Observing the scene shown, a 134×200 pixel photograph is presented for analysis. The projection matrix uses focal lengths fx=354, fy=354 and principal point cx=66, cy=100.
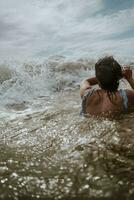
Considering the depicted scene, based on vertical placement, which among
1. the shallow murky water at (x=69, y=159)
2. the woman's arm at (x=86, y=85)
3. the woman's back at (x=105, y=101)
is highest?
the woman's arm at (x=86, y=85)

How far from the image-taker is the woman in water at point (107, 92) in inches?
172

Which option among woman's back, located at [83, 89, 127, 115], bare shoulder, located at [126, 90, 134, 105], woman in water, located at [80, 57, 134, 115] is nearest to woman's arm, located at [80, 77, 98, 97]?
woman in water, located at [80, 57, 134, 115]

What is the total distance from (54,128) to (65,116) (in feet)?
2.56

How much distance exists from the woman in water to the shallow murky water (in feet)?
0.50

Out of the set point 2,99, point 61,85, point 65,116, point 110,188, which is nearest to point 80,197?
point 110,188

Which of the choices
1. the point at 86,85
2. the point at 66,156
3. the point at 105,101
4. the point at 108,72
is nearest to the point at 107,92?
the point at 105,101

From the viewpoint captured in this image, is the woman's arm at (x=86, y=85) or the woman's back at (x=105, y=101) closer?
the woman's back at (x=105, y=101)

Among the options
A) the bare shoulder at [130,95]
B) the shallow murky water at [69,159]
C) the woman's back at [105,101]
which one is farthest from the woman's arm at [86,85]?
the bare shoulder at [130,95]

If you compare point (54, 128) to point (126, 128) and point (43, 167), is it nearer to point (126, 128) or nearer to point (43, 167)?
point (126, 128)

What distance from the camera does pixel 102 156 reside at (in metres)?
3.30

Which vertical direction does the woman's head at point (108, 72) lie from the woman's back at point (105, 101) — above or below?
above

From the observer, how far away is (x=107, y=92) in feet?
14.8

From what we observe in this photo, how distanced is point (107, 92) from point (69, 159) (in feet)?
4.84

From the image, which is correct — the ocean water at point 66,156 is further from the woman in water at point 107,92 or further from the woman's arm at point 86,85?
the woman's arm at point 86,85
